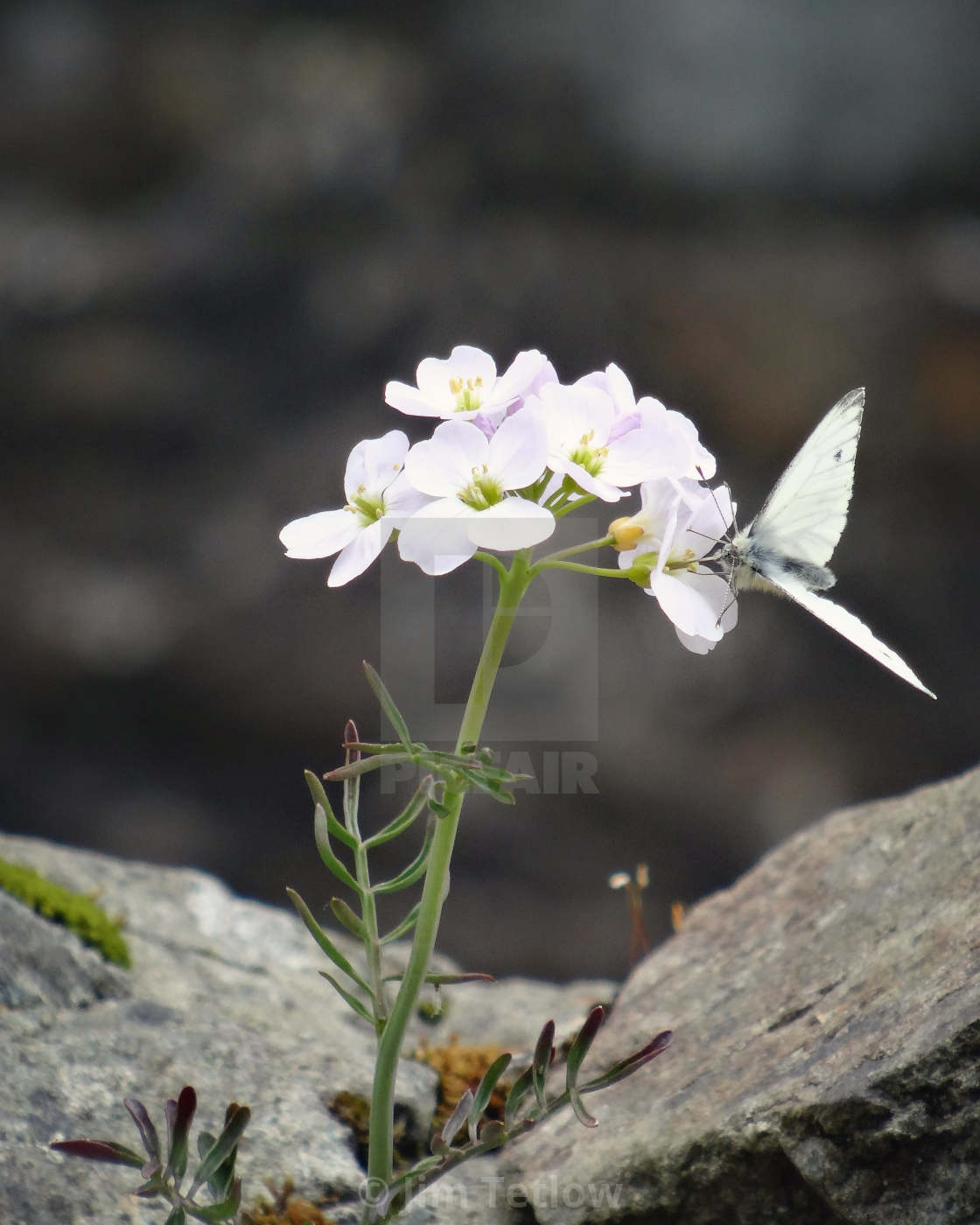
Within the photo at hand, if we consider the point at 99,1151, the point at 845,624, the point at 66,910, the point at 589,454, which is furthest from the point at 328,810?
the point at 66,910

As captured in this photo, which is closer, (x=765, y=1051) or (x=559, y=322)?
(x=765, y=1051)

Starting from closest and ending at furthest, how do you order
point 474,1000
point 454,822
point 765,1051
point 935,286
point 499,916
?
point 454,822
point 765,1051
point 474,1000
point 499,916
point 935,286

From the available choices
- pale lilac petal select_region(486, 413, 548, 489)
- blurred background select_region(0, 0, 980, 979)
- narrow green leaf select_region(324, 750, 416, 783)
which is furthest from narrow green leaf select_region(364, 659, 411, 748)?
blurred background select_region(0, 0, 980, 979)

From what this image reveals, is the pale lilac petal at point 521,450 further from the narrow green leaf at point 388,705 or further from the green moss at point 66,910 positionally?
the green moss at point 66,910

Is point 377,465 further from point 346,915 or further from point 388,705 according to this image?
point 346,915

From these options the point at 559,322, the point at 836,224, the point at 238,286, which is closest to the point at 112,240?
the point at 238,286

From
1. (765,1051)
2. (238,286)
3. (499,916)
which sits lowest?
(765,1051)

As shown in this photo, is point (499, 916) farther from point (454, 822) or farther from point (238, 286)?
point (454, 822)
